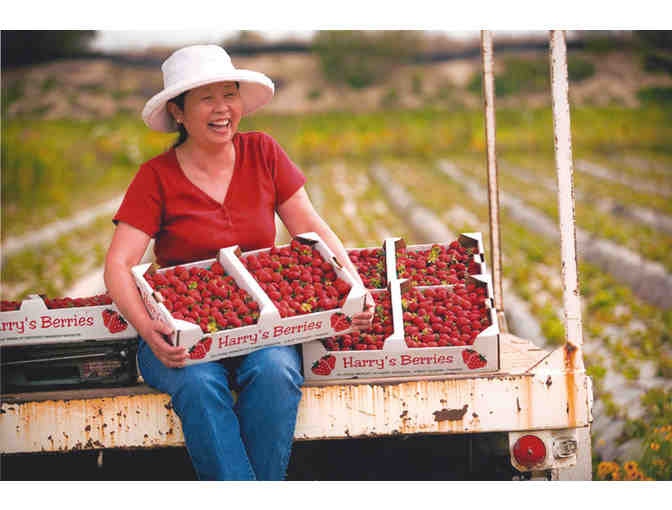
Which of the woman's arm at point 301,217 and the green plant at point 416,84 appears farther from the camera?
the green plant at point 416,84

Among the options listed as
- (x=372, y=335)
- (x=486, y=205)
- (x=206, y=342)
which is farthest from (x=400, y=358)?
(x=486, y=205)

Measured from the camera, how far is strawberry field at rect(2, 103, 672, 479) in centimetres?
465

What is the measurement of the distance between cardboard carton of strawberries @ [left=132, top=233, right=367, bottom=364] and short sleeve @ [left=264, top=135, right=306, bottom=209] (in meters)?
0.29

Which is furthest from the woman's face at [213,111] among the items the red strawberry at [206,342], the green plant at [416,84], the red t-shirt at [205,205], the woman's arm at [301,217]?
the green plant at [416,84]

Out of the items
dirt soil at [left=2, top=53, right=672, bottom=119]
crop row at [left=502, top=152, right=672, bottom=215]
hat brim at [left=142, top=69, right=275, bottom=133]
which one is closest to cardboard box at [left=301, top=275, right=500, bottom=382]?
hat brim at [left=142, top=69, right=275, bottom=133]

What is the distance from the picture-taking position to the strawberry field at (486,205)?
4648mm

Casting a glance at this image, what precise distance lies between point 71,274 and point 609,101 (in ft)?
85.5

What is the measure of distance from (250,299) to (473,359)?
2.62 feet

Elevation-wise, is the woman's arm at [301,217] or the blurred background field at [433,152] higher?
the blurred background field at [433,152]

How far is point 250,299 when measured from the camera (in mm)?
2520

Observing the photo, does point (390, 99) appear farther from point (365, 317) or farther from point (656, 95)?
point (365, 317)

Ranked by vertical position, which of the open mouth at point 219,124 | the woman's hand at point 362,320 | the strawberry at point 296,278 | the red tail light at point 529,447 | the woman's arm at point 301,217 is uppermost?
the open mouth at point 219,124

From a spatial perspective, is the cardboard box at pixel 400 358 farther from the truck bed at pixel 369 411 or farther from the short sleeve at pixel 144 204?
the short sleeve at pixel 144 204

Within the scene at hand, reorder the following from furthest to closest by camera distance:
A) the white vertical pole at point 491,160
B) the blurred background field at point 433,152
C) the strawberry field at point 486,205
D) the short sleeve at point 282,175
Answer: the blurred background field at point 433,152
the strawberry field at point 486,205
the white vertical pole at point 491,160
the short sleeve at point 282,175
